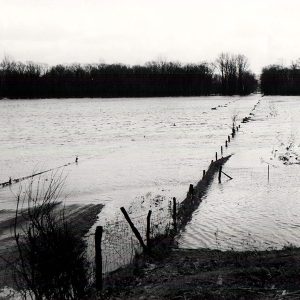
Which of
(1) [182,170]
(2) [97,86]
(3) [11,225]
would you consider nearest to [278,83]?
(2) [97,86]

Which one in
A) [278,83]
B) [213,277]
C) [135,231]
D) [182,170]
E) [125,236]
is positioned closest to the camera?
[213,277]

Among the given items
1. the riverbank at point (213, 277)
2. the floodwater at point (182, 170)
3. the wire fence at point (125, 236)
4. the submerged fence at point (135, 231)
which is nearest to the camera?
the riverbank at point (213, 277)

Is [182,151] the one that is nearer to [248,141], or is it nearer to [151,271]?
[248,141]

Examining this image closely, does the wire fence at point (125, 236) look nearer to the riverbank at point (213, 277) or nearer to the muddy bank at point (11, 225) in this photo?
the riverbank at point (213, 277)

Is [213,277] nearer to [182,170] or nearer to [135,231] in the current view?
[135,231]

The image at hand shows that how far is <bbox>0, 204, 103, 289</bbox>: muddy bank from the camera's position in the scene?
45.4 feet

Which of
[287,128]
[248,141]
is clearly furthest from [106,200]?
[287,128]

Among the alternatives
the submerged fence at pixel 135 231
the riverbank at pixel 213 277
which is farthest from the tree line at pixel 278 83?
the riverbank at pixel 213 277

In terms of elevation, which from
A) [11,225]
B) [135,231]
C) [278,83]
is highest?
[278,83]

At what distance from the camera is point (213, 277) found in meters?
11.5

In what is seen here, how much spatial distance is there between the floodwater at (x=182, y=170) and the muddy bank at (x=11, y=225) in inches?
28.3

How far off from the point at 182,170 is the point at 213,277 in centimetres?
1969

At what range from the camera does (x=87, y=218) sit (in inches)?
780

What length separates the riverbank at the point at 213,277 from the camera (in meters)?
10.4
